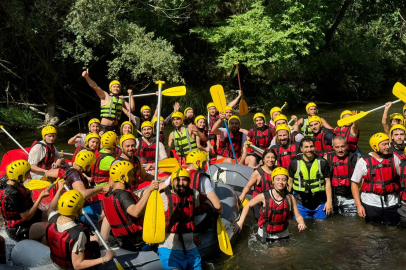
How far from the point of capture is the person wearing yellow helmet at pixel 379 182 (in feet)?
17.9

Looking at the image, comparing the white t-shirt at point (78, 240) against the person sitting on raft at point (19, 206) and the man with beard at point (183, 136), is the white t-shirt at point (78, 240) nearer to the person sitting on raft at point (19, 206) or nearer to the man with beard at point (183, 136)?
the person sitting on raft at point (19, 206)

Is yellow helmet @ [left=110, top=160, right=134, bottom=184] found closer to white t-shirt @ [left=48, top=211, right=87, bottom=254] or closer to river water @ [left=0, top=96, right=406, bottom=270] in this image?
white t-shirt @ [left=48, top=211, right=87, bottom=254]

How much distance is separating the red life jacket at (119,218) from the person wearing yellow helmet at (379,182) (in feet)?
9.36

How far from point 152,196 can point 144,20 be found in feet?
40.5

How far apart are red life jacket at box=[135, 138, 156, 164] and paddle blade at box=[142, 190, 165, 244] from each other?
304cm

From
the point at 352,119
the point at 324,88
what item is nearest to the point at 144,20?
the point at 324,88

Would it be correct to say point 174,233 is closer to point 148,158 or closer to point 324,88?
point 148,158

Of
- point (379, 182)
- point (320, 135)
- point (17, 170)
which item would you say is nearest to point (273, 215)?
point (379, 182)

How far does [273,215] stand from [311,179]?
106 centimetres

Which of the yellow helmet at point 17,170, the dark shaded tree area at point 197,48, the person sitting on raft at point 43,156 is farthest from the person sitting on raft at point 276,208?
the dark shaded tree area at point 197,48

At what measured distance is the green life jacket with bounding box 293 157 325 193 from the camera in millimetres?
5816

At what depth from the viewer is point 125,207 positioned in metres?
3.92

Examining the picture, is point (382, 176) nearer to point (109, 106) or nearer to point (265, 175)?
point (265, 175)

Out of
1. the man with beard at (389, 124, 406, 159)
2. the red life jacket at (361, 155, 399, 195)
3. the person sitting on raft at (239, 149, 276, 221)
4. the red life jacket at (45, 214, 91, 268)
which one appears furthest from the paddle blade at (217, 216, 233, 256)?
the man with beard at (389, 124, 406, 159)
